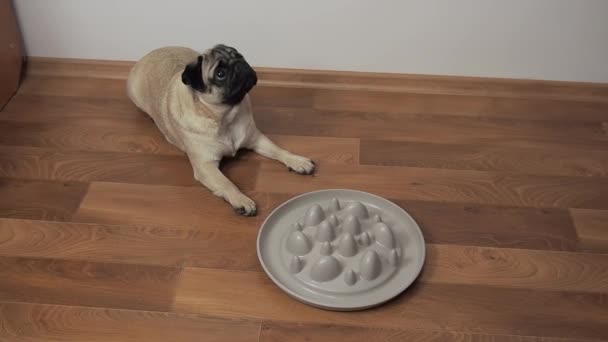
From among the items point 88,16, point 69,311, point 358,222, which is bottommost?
point 69,311

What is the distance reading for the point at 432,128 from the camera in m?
2.24

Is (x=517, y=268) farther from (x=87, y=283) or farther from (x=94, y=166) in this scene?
(x=94, y=166)

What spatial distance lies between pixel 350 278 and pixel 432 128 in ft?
3.04

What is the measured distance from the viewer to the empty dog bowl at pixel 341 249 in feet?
5.04

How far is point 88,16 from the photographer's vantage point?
2414mm

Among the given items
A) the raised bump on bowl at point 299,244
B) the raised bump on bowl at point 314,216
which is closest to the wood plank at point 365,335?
the raised bump on bowl at point 299,244

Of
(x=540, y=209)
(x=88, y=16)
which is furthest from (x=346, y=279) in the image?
(x=88, y=16)

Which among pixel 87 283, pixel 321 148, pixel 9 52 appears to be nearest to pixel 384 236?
pixel 321 148

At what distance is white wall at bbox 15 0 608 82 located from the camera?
225 centimetres

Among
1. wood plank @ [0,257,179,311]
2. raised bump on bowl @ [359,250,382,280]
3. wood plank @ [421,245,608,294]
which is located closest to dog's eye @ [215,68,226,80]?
wood plank @ [0,257,179,311]

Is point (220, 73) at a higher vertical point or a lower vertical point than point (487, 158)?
higher

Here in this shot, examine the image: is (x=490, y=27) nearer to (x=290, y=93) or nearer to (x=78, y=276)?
(x=290, y=93)

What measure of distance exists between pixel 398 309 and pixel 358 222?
0.28 metres

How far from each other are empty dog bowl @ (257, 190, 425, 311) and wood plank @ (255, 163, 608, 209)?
0.51ft
